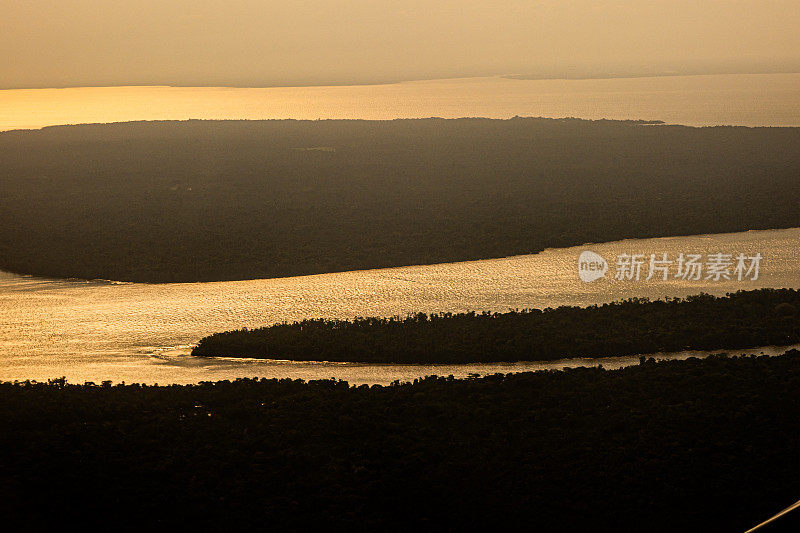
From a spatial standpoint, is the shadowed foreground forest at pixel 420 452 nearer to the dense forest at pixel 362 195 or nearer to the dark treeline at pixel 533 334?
the dark treeline at pixel 533 334

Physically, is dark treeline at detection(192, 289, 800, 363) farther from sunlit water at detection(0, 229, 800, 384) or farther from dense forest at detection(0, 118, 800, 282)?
dense forest at detection(0, 118, 800, 282)

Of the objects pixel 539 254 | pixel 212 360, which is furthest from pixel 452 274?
pixel 212 360

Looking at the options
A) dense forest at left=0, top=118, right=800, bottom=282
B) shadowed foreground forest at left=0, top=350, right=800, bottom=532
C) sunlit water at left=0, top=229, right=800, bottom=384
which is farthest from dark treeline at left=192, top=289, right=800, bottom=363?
dense forest at left=0, top=118, right=800, bottom=282

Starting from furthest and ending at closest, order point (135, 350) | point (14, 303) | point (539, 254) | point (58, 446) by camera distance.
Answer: point (539, 254)
point (14, 303)
point (135, 350)
point (58, 446)

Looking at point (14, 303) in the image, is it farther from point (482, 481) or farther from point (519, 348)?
point (482, 481)

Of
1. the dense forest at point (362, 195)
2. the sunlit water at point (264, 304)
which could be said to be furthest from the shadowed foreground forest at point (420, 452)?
the dense forest at point (362, 195)
